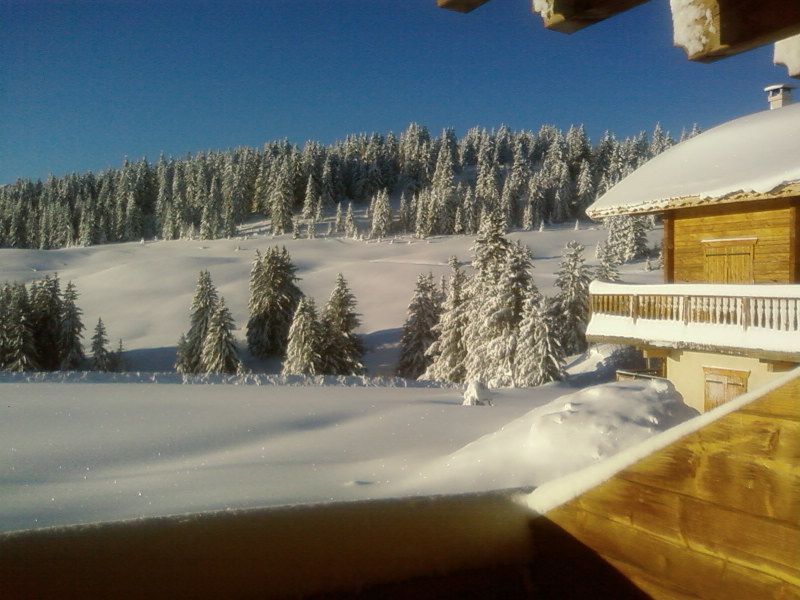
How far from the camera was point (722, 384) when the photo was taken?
11.9 m

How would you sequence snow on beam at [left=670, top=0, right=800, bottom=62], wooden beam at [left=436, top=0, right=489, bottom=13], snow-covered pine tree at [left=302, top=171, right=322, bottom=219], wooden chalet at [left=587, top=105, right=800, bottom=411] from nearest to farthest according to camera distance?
snow on beam at [left=670, top=0, right=800, bottom=62] → wooden beam at [left=436, top=0, right=489, bottom=13] → wooden chalet at [left=587, top=105, right=800, bottom=411] → snow-covered pine tree at [left=302, top=171, right=322, bottom=219]

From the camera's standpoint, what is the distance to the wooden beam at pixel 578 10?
160 cm

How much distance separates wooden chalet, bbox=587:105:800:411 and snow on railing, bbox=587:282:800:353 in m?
0.02

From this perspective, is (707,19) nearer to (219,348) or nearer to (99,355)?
(219,348)


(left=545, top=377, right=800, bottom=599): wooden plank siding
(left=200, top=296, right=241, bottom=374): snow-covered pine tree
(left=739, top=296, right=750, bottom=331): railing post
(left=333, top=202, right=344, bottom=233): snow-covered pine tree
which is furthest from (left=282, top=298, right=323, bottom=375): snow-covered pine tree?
(left=333, top=202, right=344, bottom=233): snow-covered pine tree

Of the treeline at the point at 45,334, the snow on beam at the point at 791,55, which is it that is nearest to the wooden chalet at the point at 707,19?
the snow on beam at the point at 791,55

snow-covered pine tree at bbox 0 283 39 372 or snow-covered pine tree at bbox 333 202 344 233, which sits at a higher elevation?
snow-covered pine tree at bbox 333 202 344 233

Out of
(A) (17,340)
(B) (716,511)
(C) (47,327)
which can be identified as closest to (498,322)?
(B) (716,511)

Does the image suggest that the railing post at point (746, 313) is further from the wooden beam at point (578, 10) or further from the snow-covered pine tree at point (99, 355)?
the snow-covered pine tree at point (99, 355)

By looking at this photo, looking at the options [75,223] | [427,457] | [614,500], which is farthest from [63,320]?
[75,223]

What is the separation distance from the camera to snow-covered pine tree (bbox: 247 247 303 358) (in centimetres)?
5159

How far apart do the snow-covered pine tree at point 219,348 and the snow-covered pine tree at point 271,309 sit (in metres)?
6.20

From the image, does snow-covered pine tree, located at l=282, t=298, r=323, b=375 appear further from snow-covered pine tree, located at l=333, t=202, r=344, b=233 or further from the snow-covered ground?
Answer: snow-covered pine tree, located at l=333, t=202, r=344, b=233

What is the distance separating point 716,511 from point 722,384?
11.8 m
